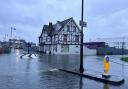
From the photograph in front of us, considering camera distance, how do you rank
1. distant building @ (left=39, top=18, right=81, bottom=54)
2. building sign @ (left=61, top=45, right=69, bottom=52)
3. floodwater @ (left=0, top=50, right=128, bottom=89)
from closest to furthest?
floodwater @ (left=0, top=50, right=128, bottom=89), distant building @ (left=39, top=18, right=81, bottom=54), building sign @ (left=61, top=45, right=69, bottom=52)

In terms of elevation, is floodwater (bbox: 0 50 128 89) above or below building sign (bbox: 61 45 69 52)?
below

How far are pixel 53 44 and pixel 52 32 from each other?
196 inches

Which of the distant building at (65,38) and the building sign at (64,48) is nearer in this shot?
the distant building at (65,38)

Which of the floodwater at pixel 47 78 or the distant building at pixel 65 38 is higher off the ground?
the distant building at pixel 65 38

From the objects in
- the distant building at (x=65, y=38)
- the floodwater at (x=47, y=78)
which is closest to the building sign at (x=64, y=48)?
the distant building at (x=65, y=38)

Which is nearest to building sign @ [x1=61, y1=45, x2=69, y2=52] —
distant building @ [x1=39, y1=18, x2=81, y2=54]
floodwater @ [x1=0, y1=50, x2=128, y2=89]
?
distant building @ [x1=39, y1=18, x2=81, y2=54]

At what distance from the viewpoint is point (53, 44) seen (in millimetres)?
76000

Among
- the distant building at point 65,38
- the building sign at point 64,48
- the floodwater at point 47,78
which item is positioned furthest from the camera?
the building sign at point 64,48

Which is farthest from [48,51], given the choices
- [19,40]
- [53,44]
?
[19,40]

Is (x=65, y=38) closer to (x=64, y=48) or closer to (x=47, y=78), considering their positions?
(x=64, y=48)

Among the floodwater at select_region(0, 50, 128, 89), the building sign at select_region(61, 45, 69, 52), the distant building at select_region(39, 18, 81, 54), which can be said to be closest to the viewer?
the floodwater at select_region(0, 50, 128, 89)

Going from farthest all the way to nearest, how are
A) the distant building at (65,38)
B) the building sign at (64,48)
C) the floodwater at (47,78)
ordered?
the building sign at (64,48) → the distant building at (65,38) → the floodwater at (47,78)

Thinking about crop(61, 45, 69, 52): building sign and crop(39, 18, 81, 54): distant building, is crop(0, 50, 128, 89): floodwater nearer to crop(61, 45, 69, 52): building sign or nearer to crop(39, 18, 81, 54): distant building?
crop(39, 18, 81, 54): distant building

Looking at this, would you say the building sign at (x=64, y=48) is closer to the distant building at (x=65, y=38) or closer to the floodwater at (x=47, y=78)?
the distant building at (x=65, y=38)
